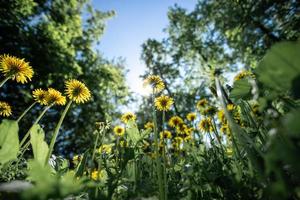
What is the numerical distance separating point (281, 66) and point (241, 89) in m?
0.47

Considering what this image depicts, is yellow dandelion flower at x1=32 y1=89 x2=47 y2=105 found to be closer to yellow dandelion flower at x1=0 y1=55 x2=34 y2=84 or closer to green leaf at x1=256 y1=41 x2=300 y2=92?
yellow dandelion flower at x1=0 y1=55 x2=34 y2=84

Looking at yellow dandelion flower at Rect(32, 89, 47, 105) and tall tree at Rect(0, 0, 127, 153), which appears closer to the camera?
yellow dandelion flower at Rect(32, 89, 47, 105)

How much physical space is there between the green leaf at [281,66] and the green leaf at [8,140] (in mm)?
854

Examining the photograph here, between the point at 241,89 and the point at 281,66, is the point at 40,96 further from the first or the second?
the point at 281,66

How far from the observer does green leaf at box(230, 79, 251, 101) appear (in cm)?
105

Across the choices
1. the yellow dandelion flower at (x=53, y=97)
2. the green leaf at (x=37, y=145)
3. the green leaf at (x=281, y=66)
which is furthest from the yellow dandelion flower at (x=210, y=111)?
the green leaf at (x=281, y=66)

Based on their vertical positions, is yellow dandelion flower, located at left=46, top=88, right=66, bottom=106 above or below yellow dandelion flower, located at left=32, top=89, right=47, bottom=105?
below

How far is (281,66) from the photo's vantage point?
0.61 m

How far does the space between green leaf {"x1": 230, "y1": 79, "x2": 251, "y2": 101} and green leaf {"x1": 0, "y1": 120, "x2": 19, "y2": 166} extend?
2.74ft

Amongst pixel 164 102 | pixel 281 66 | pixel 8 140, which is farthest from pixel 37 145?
pixel 164 102

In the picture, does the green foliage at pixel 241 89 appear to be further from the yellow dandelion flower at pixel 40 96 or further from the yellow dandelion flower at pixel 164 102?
the yellow dandelion flower at pixel 40 96

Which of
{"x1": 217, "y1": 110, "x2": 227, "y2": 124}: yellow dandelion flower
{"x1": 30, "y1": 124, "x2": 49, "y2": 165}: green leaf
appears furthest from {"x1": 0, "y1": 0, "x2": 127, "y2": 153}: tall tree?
{"x1": 30, "y1": 124, "x2": 49, "y2": 165}: green leaf

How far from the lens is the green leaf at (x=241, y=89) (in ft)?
3.43

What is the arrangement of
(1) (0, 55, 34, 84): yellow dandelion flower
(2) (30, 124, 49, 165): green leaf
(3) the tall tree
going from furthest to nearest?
1. (3) the tall tree
2. (1) (0, 55, 34, 84): yellow dandelion flower
3. (2) (30, 124, 49, 165): green leaf
